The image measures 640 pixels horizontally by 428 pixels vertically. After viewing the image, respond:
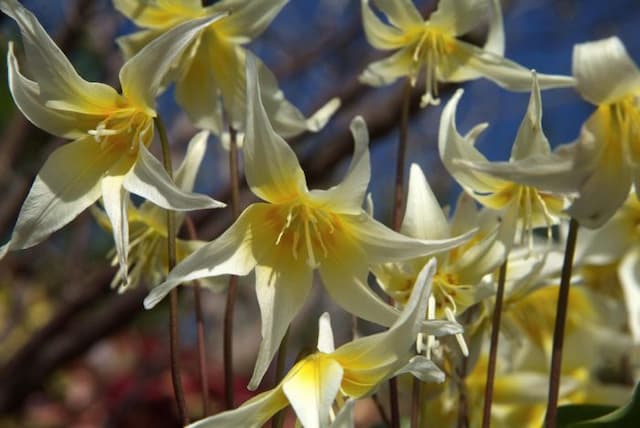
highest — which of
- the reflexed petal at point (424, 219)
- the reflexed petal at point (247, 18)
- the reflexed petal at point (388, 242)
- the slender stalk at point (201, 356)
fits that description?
the reflexed petal at point (247, 18)

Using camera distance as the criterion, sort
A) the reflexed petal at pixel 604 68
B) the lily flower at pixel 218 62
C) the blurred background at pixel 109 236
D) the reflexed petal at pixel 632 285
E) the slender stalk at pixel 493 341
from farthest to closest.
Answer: the blurred background at pixel 109 236 < the reflexed petal at pixel 632 285 < the lily flower at pixel 218 62 < the slender stalk at pixel 493 341 < the reflexed petal at pixel 604 68

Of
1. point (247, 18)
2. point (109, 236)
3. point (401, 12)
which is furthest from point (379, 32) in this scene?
point (109, 236)

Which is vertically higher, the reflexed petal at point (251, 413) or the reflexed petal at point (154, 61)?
the reflexed petal at point (154, 61)

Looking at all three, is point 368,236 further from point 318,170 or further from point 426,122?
point 426,122

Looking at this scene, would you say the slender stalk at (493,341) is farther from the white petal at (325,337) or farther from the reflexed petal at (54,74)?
the reflexed petal at (54,74)

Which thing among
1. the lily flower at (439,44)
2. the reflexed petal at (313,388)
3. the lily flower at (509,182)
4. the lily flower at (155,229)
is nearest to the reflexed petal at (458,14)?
the lily flower at (439,44)

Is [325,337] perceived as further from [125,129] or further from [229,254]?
[125,129]

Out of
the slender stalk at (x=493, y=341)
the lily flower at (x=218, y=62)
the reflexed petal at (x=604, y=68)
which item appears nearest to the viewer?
the reflexed petal at (x=604, y=68)

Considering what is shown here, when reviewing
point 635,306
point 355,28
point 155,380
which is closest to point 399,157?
point 635,306
